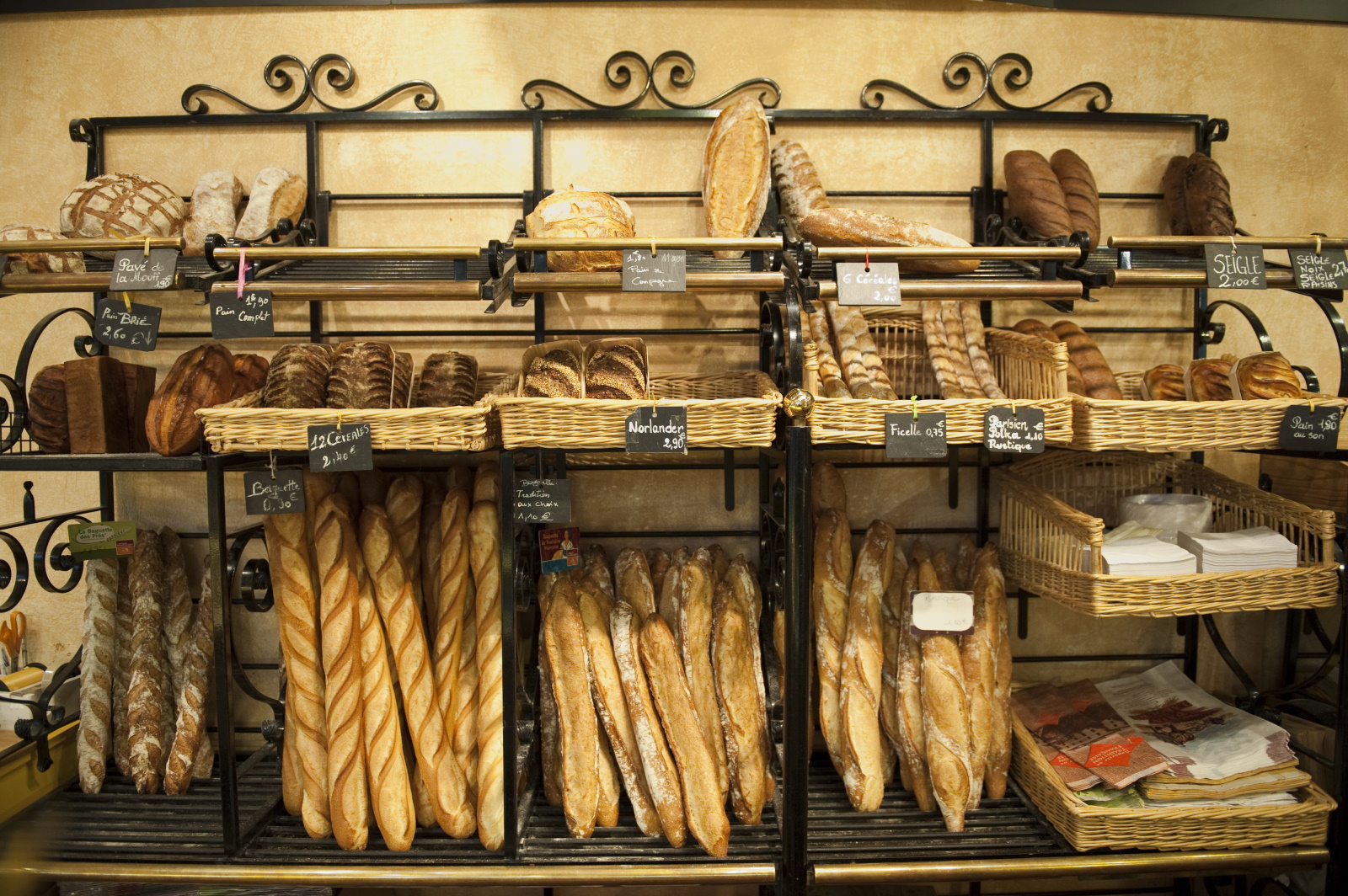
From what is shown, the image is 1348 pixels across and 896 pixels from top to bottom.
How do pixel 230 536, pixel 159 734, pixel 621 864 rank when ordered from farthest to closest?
pixel 230 536
pixel 159 734
pixel 621 864

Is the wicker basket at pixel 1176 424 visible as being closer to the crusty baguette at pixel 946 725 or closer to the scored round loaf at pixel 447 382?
the crusty baguette at pixel 946 725

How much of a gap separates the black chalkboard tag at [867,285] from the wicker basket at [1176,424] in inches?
20.5

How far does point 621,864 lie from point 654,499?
96 cm

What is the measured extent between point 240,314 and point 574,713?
3.93ft

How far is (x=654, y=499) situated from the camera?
2230 mm

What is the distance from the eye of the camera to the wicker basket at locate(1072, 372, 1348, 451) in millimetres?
1705

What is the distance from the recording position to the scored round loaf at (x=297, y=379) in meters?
1.77

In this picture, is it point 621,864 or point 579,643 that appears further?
point 579,643

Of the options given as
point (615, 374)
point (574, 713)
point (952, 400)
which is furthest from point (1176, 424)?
point (574, 713)

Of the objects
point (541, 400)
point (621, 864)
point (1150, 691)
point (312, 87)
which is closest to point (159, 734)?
point (621, 864)

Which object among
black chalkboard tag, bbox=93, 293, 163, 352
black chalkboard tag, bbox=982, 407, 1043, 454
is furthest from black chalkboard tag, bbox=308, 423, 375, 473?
black chalkboard tag, bbox=982, 407, 1043, 454

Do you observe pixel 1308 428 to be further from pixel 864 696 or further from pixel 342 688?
pixel 342 688

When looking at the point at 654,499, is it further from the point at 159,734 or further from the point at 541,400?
the point at 159,734

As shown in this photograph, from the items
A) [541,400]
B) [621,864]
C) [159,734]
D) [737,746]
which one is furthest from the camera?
[159,734]
